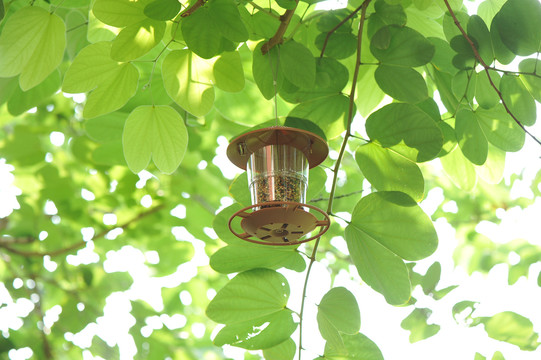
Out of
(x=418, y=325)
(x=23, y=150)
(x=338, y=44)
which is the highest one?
(x=23, y=150)

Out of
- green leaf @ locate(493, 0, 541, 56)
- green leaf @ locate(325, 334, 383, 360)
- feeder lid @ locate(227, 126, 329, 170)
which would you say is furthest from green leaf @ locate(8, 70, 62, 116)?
green leaf @ locate(493, 0, 541, 56)

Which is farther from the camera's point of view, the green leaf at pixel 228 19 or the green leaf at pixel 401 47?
the green leaf at pixel 401 47

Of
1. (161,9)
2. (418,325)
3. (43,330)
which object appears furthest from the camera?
(43,330)

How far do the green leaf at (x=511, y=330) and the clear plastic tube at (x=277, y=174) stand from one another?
0.54 metres

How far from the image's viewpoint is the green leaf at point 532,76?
39.7 inches

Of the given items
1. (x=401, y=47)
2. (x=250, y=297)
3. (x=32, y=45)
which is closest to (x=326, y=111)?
(x=401, y=47)

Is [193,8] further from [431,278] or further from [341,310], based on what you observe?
[431,278]

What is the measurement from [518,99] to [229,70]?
54cm

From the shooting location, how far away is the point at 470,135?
1062 mm

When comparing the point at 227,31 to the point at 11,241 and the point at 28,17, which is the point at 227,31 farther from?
the point at 11,241

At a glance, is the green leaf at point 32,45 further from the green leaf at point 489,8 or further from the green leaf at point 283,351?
the green leaf at point 489,8

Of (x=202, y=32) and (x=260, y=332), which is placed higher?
(x=202, y=32)

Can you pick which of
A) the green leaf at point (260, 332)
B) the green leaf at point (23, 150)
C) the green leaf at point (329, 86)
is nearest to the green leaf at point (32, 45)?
the green leaf at point (329, 86)

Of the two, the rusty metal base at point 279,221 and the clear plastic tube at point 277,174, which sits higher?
the clear plastic tube at point 277,174
